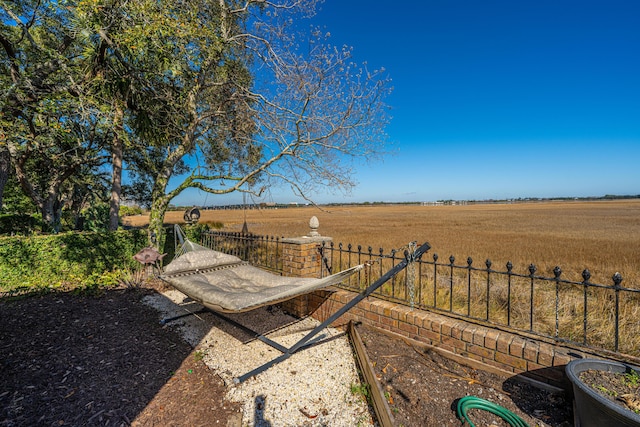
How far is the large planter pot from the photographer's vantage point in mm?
1732

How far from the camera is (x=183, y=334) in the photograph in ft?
13.4

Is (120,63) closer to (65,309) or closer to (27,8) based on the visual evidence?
(27,8)

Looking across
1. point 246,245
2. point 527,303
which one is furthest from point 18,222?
point 527,303

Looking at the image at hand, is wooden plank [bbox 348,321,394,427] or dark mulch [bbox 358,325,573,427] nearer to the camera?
wooden plank [bbox 348,321,394,427]

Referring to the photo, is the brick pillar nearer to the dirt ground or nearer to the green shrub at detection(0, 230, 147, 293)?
the dirt ground

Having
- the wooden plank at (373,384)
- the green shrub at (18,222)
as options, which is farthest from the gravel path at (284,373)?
the green shrub at (18,222)

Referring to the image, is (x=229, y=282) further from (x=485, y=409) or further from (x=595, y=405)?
(x=595, y=405)

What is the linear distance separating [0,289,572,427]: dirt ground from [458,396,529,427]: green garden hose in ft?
0.17

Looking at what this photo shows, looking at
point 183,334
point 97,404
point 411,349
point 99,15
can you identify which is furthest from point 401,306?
point 99,15

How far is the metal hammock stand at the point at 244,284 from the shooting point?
297 cm

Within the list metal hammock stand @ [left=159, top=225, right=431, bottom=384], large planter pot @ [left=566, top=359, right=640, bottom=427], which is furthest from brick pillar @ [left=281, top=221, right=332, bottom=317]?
large planter pot @ [left=566, top=359, right=640, bottom=427]

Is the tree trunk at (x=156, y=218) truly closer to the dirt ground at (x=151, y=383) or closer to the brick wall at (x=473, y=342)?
the dirt ground at (x=151, y=383)

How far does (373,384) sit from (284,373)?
40.7 inches

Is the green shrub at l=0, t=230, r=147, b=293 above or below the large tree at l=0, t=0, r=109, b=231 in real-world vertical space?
below
